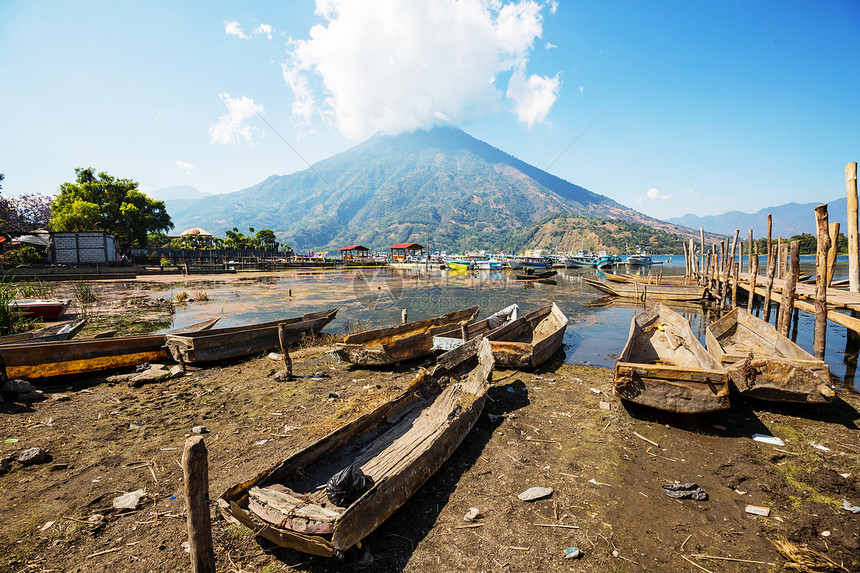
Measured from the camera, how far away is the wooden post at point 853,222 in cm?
825

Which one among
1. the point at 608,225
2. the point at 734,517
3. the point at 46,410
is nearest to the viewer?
the point at 734,517

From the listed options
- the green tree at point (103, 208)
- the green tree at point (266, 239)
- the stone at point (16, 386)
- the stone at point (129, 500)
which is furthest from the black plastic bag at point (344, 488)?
the green tree at point (266, 239)

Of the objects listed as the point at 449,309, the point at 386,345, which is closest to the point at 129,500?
the point at 386,345

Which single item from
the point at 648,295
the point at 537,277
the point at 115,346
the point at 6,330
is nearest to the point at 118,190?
the point at 6,330

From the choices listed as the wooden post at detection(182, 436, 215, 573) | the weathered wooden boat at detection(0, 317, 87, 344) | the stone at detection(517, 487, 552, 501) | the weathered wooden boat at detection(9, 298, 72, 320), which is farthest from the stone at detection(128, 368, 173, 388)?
the weathered wooden boat at detection(9, 298, 72, 320)

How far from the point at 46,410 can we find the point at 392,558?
25.5ft

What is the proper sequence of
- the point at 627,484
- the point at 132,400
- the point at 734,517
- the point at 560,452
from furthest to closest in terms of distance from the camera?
the point at 132,400 < the point at 560,452 < the point at 627,484 < the point at 734,517

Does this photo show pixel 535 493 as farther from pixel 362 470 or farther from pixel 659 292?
pixel 659 292

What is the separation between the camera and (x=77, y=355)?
8.34m

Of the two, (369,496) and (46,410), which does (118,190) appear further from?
(369,496)

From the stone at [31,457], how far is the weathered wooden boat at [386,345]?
5469 mm

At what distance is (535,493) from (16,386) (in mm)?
10016

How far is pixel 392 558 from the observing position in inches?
145

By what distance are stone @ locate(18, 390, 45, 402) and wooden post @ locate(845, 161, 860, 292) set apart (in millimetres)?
18194
